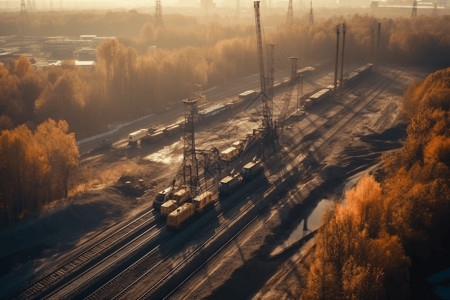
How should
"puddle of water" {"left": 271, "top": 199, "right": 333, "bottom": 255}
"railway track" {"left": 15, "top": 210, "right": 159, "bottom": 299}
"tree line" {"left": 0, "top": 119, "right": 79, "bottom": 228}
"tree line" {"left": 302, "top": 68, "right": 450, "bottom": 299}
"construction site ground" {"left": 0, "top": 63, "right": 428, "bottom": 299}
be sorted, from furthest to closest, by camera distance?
"tree line" {"left": 0, "top": 119, "right": 79, "bottom": 228}, "puddle of water" {"left": 271, "top": 199, "right": 333, "bottom": 255}, "construction site ground" {"left": 0, "top": 63, "right": 428, "bottom": 299}, "railway track" {"left": 15, "top": 210, "right": 159, "bottom": 299}, "tree line" {"left": 302, "top": 68, "right": 450, "bottom": 299}

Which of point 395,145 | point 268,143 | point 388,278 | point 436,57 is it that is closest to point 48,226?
point 388,278

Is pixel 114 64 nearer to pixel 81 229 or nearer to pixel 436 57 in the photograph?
pixel 81 229

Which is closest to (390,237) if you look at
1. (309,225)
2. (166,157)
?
(309,225)

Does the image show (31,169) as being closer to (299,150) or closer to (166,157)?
(166,157)

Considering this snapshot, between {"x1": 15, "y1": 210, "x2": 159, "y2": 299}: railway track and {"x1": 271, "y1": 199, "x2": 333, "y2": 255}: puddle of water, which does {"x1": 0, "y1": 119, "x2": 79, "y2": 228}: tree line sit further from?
{"x1": 271, "y1": 199, "x2": 333, "y2": 255}: puddle of water

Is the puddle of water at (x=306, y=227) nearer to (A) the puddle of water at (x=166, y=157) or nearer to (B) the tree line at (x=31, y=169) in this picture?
(A) the puddle of water at (x=166, y=157)

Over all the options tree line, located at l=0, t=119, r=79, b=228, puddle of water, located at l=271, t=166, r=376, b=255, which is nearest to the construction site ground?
puddle of water, located at l=271, t=166, r=376, b=255

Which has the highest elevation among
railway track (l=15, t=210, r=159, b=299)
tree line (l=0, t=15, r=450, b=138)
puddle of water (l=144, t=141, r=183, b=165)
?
tree line (l=0, t=15, r=450, b=138)
